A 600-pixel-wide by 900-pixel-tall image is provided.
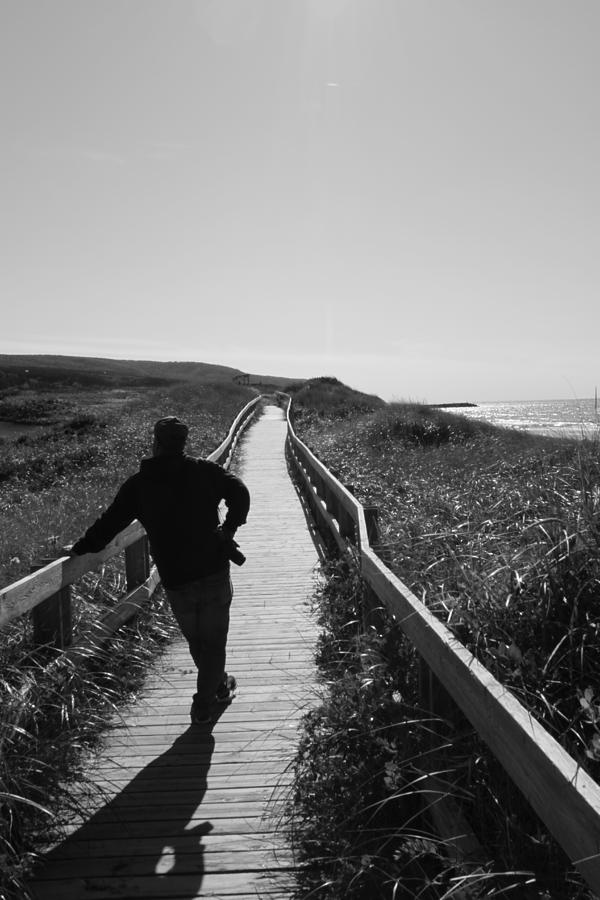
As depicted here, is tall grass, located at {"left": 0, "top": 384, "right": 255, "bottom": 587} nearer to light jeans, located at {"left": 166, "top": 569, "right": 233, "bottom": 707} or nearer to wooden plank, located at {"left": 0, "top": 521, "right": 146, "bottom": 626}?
wooden plank, located at {"left": 0, "top": 521, "right": 146, "bottom": 626}

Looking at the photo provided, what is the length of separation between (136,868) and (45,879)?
0.39 meters

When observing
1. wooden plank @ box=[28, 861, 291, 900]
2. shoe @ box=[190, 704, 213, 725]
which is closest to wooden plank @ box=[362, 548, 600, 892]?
wooden plank @ box=[28, 861, 291, 900]

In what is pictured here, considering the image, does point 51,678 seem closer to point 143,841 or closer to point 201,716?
point 201,716

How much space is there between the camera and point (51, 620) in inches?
193

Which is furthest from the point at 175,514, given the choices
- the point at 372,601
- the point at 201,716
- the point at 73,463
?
the point at 73,463

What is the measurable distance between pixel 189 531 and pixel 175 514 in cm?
14

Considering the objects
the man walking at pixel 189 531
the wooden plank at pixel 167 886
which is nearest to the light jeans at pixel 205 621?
the man walking at pixel 189 531

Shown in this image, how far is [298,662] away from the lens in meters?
6.18

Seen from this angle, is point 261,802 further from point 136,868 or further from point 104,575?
point 104,575

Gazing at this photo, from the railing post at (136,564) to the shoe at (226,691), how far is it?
6.18ft

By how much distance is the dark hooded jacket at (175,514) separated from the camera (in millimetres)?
4793

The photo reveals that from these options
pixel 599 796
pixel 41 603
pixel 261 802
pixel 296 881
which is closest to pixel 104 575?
pixel 41 603

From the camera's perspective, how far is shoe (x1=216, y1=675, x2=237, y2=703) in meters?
5.37

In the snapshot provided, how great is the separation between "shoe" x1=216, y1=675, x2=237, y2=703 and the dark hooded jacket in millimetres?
953
